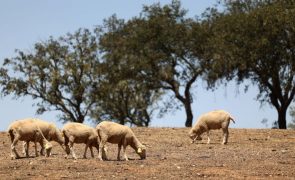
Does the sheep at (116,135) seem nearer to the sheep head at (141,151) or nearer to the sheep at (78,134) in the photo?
the sheep head at (141,151)

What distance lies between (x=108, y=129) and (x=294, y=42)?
82.3 feet

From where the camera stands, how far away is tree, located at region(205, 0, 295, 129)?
1607 inches

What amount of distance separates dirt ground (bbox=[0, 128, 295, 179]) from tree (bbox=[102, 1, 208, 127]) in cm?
2246

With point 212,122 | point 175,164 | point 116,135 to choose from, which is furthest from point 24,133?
point 212,122

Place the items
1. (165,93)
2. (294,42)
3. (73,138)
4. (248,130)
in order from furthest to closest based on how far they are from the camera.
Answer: (165,93) < (294,42) < (248,130) < (73,138)

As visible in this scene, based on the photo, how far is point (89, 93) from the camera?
5328 cm

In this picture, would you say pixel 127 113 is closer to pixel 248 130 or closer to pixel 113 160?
pixel 248 130

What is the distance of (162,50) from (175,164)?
31.6m

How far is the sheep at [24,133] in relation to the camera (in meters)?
19.6

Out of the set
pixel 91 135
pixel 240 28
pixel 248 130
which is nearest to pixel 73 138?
pixel 91 135

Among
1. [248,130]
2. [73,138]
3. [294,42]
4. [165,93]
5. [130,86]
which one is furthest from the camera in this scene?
[165,93]

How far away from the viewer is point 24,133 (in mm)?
19719

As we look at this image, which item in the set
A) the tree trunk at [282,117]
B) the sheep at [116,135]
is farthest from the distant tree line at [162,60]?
the sheep at [116,135]

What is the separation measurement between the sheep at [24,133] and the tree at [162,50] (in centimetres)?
2869
